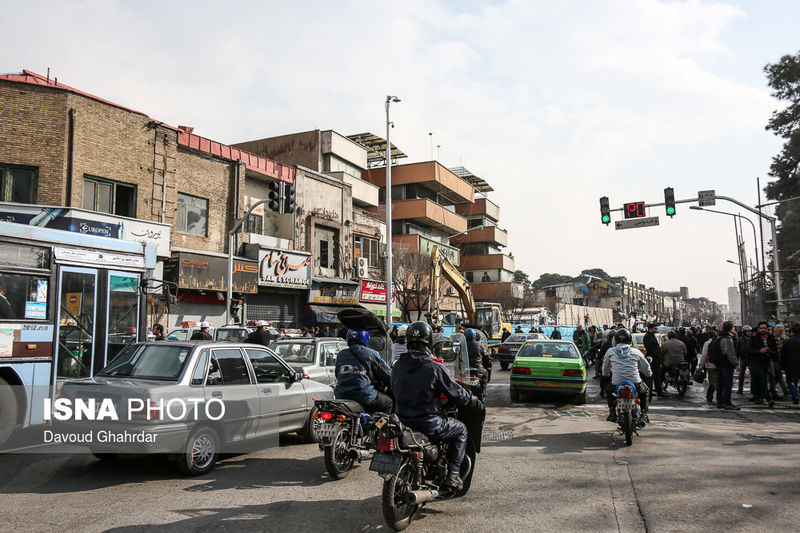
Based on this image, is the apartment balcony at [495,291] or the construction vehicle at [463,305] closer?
the construction vehicle at [463,305]

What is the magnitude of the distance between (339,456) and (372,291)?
28.9 meters

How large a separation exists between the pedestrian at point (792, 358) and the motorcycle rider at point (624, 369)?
18.7 ft

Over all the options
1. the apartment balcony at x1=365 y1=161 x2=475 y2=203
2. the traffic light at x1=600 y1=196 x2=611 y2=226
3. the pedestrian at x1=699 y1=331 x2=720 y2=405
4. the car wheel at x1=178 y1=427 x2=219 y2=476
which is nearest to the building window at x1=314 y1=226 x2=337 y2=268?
the apartment balcony at x1=365 y1=161 x2=475 y2=203

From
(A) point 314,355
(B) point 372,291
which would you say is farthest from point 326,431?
(B) point 372,291

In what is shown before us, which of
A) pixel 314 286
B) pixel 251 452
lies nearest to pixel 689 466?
pixel 251 452

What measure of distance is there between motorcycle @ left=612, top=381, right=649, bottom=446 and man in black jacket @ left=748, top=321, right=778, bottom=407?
5.86 m

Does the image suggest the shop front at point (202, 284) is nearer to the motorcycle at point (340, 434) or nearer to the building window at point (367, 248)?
the building window at point (367, 248)

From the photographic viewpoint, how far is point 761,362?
521 inches

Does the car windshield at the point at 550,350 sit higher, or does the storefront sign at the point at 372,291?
the storefront sign at the point at 372,291

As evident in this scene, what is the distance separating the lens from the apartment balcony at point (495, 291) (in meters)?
56.4

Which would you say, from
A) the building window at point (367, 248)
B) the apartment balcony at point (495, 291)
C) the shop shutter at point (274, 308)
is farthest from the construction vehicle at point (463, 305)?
the apartment balcony at point (495, 291)

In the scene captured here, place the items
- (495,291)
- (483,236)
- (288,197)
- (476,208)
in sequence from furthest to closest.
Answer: (476,208)
(483,236)
(495,291)
(288,197)

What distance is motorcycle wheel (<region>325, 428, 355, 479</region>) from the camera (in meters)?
6.54

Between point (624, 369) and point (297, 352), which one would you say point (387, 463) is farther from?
point (297, 352)
